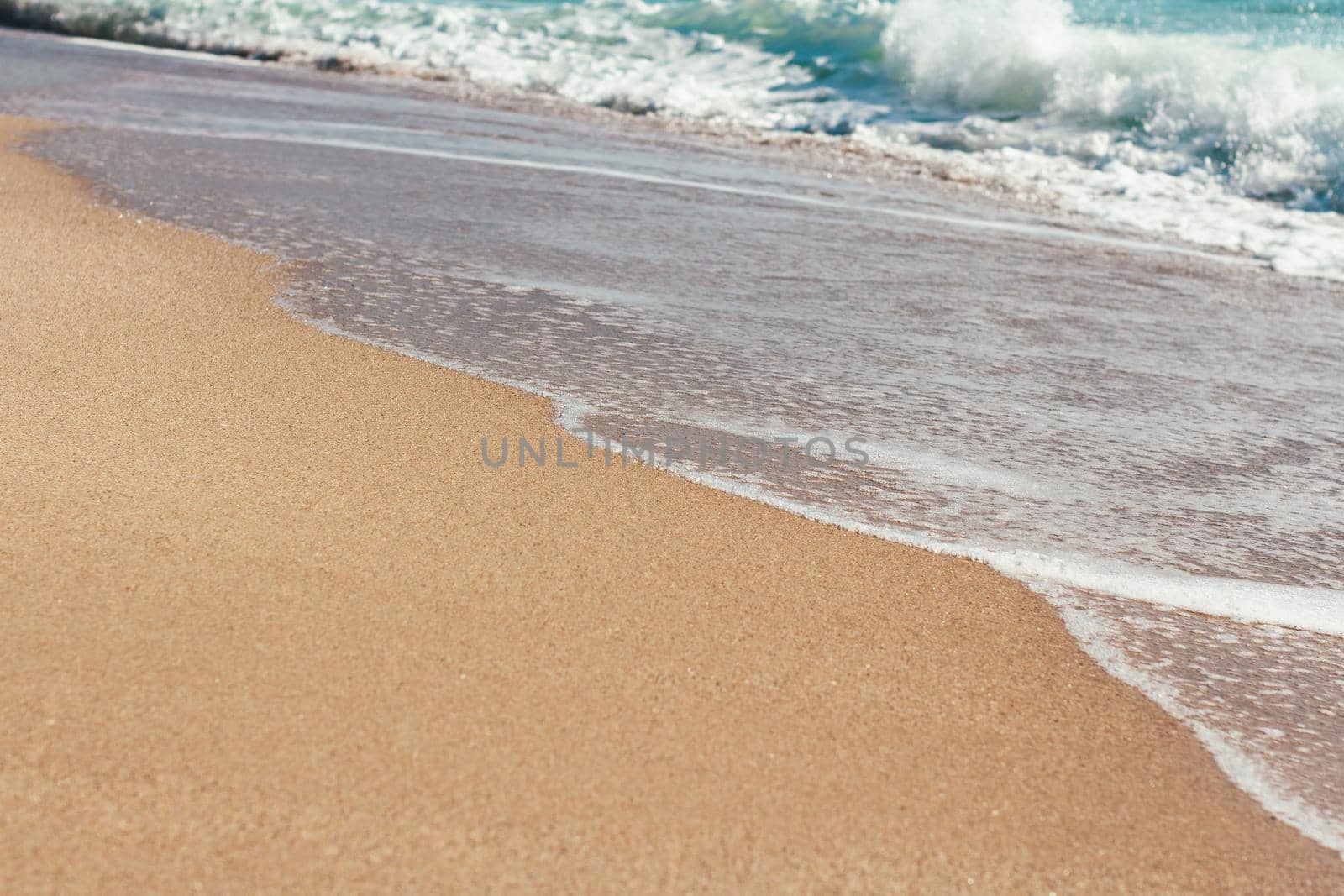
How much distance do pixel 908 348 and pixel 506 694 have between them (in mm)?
2162

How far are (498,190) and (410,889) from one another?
424 centimetres

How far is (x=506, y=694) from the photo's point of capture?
5.91ft

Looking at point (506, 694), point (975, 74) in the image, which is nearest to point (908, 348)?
point (506, 694)

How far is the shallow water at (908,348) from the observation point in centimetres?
233

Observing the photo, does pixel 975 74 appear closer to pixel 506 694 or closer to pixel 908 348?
pixel 908 348

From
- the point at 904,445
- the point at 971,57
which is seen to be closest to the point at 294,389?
the point at 904,445

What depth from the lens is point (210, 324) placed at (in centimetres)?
324

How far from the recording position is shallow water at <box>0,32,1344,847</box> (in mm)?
2330

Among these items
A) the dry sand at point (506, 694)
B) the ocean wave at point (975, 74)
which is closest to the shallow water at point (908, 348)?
the dry sand at point (506, 694)

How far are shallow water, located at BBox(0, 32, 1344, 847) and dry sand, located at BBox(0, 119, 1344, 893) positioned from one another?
211 millimetres

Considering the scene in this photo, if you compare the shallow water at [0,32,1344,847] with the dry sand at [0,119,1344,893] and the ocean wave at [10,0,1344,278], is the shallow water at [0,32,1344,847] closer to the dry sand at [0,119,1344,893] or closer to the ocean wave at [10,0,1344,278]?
the dry sand at [0,119,1344,893]

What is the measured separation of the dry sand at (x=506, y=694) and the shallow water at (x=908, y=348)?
0.69 ft

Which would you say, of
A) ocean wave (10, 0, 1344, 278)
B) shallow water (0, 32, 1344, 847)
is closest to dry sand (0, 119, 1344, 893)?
shallow water (0, 32, 1344, 847)

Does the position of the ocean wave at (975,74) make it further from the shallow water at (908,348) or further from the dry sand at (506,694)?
the dry sand at (506,694)
